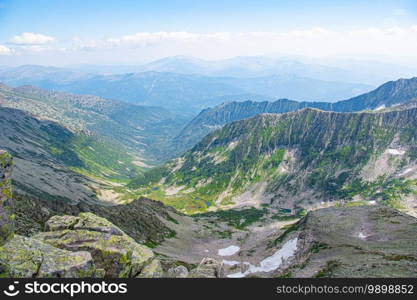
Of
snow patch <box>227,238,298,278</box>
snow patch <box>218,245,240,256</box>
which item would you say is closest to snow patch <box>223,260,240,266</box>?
snow patch <box>227,238,298,278</box>

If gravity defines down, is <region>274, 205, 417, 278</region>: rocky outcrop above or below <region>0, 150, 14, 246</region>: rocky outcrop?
below

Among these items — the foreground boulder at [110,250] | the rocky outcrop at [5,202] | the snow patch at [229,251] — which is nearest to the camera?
the rocky outcrop at [5,202]

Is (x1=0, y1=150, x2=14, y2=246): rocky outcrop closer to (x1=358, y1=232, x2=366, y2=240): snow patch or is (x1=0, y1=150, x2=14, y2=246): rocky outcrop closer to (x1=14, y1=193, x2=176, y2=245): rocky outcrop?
(x1=14, y1=193, x2=176, y2=245): rocky outcrop

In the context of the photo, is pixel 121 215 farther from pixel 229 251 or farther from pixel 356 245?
pixel 356 245

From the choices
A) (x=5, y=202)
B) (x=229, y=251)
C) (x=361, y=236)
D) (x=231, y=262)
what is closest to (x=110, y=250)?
(x=5, y=202)

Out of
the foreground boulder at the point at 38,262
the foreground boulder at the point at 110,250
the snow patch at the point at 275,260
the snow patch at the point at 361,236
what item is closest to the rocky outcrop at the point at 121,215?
the snow patch at the point at 275,260

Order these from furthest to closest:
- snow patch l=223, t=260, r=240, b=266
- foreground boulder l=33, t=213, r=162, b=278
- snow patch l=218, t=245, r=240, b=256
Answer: snow patch l=218, t=245, r=240, b=256 < snow patch l=223, t=260, r=240, b=266 < foreground boulder l=33, t=213, r=162, b=278

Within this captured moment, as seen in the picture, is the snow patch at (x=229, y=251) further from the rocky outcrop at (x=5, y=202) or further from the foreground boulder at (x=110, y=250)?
the rocky outcrop at (x=5, y=202)
